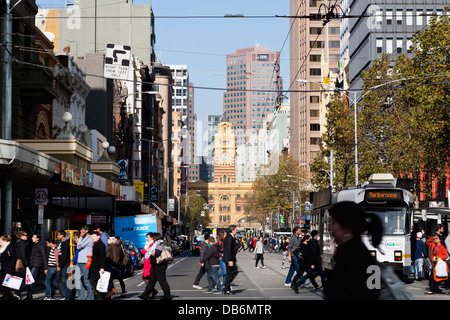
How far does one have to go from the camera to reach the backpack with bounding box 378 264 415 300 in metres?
5.33

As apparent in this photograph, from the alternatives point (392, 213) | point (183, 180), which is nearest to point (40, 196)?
point (392, 213)

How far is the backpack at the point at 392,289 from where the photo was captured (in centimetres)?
533

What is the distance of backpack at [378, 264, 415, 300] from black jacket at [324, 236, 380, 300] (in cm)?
5

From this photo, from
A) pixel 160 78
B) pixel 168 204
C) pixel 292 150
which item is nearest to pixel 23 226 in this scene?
pixel 168 204

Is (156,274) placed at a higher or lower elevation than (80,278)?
higher

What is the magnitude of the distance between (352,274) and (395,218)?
2215cm

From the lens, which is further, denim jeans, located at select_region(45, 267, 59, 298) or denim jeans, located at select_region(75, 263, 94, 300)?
denim jeans, located at select_region(45, 267, 59, 298)

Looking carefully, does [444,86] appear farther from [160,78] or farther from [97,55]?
[160,78]

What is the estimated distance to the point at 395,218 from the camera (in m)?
26.9

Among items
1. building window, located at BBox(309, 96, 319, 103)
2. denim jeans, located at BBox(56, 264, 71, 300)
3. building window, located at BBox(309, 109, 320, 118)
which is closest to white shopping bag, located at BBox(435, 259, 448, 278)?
denim jeans, located at BBox(56, 264, 71, 300)

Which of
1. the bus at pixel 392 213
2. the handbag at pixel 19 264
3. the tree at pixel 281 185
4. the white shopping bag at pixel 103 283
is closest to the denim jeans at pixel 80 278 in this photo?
the white shopping bag at pixel 103 283

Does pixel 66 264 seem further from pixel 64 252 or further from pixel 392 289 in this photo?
pixel 392 289

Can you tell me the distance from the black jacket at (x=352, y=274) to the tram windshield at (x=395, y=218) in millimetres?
21600

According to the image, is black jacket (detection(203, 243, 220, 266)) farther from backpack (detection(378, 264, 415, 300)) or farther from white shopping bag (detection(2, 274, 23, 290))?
backpack (detection(378, 264, 415, 300))
